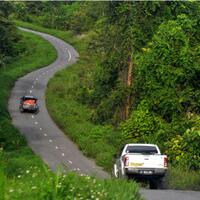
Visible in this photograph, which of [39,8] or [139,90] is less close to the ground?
[39,8]

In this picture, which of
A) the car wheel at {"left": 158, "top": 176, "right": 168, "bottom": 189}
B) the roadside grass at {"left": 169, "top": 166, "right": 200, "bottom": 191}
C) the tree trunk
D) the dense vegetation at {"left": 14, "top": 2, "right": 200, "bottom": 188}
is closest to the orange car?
the dense vegetation at {"left": 14, "top": 2, "right": 200, "bottom": 188}

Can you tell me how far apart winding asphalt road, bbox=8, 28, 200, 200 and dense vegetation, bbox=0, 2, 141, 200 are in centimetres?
105

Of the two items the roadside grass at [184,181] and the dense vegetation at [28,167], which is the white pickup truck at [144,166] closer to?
the roadside grass at [184,181]

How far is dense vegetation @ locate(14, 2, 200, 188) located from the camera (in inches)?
1597

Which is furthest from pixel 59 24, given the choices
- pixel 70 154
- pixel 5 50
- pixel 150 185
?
pixel 150 185

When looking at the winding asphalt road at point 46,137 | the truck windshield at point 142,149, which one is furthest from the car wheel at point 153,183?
the winding asphalt road at point 46,137

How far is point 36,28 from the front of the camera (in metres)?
122

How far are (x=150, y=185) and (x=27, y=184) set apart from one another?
45.1ft

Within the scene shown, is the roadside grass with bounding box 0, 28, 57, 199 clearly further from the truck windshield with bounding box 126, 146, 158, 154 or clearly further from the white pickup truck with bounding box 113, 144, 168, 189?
the truck windshield with bounding box 126, 146, 158, 154

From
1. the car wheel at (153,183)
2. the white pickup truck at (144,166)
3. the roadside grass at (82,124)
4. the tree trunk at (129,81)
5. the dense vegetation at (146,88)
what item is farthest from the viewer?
the tree trunk at (129,81)

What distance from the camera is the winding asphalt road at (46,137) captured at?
3556cm

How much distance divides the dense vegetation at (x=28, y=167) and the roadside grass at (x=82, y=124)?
174 inches

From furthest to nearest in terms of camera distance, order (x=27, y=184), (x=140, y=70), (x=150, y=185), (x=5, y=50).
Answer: (x=5, y=50) < (x=140, y=70) < (x=150, y=185) < (x=27, y=184)

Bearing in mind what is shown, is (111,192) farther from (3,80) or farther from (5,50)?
(5,50)
